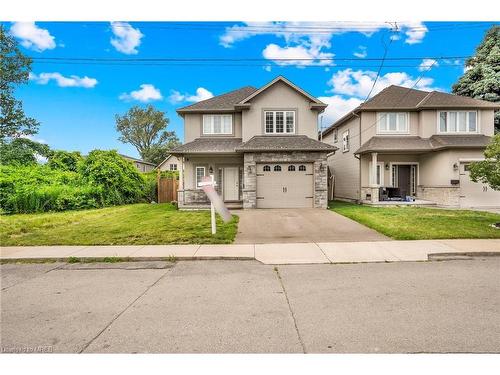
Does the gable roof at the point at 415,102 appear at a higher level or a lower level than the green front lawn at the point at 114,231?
higher

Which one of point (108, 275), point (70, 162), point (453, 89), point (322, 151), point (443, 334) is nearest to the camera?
point (443, 334)

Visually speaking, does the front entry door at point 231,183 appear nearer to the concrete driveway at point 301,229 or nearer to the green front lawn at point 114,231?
the concrete driveway at point 301,229

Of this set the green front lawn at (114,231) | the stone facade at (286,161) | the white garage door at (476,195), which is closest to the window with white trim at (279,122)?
the stone facade at (286,161)

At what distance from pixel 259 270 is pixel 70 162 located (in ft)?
82.9

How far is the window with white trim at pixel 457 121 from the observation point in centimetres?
1758

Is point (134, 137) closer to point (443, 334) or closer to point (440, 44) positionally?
point (440, 44)

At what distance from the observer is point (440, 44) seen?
12.5m

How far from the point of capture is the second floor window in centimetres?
1809

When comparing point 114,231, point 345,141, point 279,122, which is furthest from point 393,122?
point 114,231

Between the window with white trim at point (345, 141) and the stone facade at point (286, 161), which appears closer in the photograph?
Result: the stone facade at point (286, 161)

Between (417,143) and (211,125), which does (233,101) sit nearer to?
Result: (211,125)

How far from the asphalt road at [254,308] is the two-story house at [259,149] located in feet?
32.7

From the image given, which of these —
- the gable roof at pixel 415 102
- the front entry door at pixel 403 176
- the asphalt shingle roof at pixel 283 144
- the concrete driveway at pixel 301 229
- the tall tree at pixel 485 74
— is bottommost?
the concrete driveway at pixel 301 229
